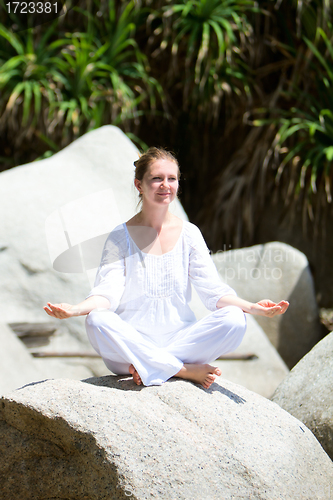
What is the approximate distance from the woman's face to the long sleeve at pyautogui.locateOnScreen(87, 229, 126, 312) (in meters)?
0.22

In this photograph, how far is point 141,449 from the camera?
1.65 m

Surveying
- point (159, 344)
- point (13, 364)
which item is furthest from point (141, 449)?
point (13, 364)

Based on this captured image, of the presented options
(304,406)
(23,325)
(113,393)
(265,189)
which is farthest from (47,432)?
(265,189)

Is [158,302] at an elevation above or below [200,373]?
above

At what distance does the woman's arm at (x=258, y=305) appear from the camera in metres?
1.88

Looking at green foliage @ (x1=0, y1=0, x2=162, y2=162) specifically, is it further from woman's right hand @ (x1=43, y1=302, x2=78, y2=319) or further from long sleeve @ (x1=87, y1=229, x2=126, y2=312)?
woman's right hand @ (x1=43, y1=302, x2=78, y2=319)

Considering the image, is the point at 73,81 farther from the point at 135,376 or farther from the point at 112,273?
the point at 135,376

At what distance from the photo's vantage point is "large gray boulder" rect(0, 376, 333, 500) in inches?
63.7

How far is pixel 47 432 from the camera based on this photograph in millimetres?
1733

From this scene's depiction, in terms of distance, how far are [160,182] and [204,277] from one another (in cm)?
43

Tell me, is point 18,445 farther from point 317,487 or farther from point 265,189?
point 265,189

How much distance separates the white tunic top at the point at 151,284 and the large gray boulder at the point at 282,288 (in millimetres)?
A: 2106

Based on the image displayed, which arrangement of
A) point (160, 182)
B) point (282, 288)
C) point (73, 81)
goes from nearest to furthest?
point (160, 182) → point (282, 288) → point (73, 81)

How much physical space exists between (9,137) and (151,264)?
4.40 m
